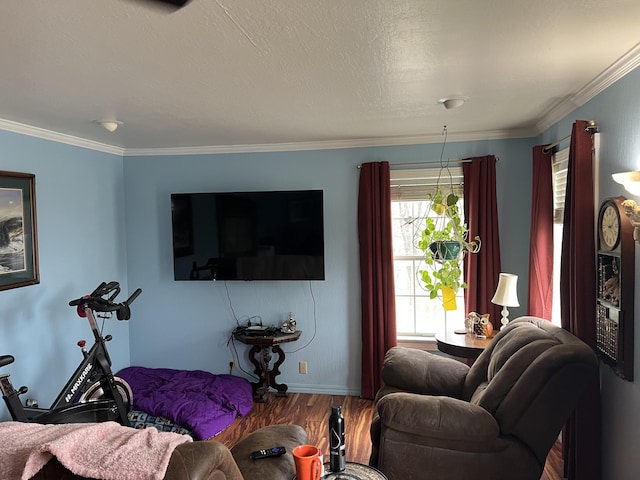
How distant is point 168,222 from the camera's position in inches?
174

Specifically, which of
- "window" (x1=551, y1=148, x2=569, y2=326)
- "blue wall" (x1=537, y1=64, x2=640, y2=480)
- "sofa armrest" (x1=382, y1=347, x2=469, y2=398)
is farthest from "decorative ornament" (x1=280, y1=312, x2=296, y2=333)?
"blue wall" (x1=537, y1=64, x2=640, y2=480)

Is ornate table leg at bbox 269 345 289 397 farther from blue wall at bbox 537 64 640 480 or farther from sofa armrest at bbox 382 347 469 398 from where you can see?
blue wall at bbox 537 64 640 480

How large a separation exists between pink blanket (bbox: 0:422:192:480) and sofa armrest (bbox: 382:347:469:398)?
201cm

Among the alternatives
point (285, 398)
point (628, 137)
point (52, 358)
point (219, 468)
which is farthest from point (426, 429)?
point (52, 358)

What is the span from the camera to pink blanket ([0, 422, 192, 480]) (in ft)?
3.57

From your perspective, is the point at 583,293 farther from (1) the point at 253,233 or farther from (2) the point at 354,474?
(1) the point at 253,233

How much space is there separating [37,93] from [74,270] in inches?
69.6

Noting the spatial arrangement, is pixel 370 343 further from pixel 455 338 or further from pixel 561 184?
pixel 561 184

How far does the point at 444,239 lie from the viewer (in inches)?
149

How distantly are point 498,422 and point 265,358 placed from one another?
2312 millimetres

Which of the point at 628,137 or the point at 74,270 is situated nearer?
the point at 628,137

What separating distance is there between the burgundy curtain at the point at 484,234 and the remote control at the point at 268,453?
7.61 feet

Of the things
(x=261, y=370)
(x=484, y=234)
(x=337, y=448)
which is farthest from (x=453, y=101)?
(x=261, y=370)

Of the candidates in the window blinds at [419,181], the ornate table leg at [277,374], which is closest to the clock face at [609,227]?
the window blinds at [419,181]
